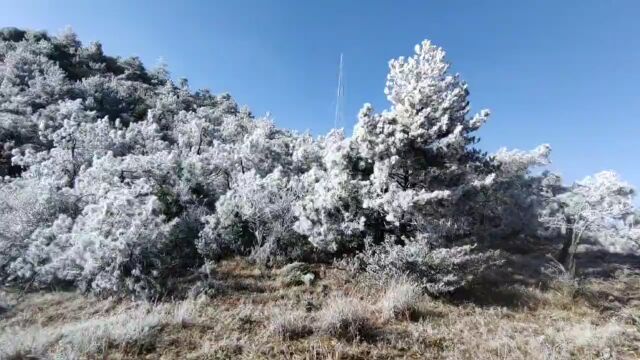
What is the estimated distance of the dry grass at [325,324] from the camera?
17.0ft

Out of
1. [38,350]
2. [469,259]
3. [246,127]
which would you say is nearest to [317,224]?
[469,259]

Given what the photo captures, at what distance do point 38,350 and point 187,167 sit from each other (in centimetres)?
1016

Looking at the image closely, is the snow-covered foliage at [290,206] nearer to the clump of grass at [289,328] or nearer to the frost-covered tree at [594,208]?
the frost-covered tree at [594,208]

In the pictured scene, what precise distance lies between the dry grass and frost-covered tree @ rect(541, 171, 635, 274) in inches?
169

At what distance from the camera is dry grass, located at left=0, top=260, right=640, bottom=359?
5.17 m

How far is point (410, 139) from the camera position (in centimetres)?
1038

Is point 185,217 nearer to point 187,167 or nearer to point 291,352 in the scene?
point 187,167

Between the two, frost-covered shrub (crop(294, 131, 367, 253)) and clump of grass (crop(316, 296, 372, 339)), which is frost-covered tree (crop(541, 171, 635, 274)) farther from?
clump of grass (crop(316, 296, 372, 339))

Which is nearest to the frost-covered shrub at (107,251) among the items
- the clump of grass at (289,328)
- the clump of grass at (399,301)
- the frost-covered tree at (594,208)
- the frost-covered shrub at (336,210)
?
the frost-covered shrub at (336,210)

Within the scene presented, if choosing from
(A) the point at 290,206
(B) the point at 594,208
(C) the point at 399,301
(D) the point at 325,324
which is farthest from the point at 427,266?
(B) the point at 594,208

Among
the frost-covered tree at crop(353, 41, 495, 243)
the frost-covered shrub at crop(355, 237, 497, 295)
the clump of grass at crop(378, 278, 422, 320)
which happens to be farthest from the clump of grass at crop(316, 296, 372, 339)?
the frost-covered tree at crop(353, 41, 495, 243)

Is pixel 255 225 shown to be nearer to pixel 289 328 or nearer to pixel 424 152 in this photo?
pixel 424 152

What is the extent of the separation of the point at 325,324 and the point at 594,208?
516 inches

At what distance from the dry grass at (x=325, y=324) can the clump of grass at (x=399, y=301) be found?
25mm
